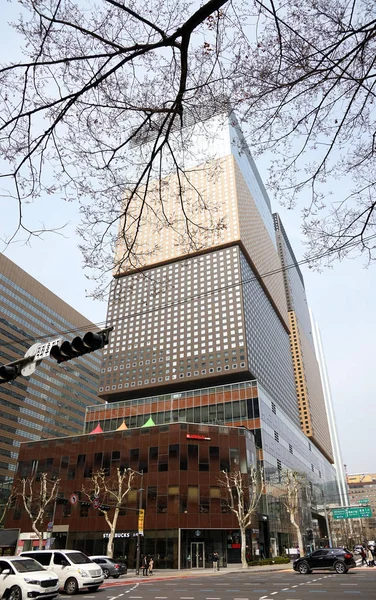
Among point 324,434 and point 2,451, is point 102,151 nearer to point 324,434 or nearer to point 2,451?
point 2,451

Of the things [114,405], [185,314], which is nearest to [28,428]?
[114,405]

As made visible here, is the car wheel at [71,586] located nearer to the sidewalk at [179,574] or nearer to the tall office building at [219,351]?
the sidewalk at [179,574]

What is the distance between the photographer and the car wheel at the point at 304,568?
86.2ft

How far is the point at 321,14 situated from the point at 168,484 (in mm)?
44871

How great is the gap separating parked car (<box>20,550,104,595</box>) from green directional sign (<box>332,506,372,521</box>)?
46926 mm

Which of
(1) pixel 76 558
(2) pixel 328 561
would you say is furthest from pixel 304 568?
(1) pixel 76 558

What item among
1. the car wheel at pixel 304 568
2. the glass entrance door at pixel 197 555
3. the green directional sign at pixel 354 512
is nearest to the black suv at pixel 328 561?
the car wheel at pixel 304 568

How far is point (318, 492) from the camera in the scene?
306 ft

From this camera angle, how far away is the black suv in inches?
992

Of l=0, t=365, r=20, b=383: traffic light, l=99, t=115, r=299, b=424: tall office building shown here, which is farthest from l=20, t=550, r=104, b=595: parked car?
l=99, t=115, r=299, b=424: tall office building

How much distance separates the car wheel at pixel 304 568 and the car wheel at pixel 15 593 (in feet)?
68.2

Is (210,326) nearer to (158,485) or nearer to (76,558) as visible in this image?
(158,485)

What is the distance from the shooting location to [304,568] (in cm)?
2652

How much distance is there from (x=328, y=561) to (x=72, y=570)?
56.6ft
